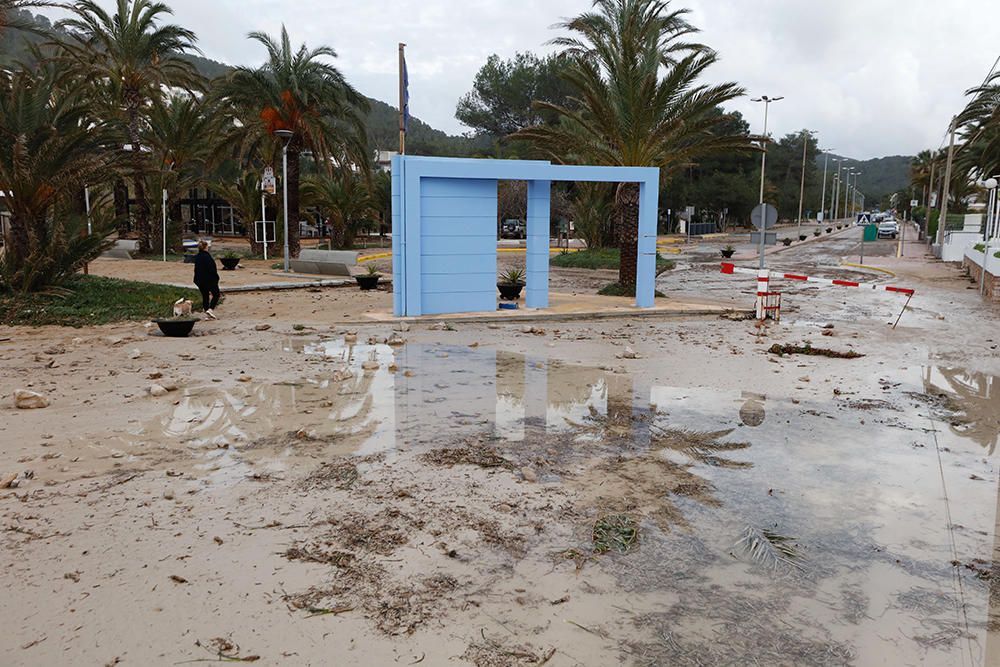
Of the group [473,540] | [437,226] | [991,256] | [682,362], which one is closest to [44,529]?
[473,540]

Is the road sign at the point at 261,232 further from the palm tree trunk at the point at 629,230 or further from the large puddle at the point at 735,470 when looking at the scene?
the large puddle at the point at 735,470

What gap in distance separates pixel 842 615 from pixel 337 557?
2877 mm

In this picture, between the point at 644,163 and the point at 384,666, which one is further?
the point at 644,163

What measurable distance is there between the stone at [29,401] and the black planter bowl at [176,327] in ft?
14.5

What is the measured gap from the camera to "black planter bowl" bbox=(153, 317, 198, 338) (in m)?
12.5

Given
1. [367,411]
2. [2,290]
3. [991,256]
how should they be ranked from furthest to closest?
[991,256]
[2,290]
[367,411]

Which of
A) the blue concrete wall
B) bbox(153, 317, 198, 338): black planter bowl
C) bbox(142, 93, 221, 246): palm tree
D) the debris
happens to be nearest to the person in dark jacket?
bbox(153, 317, 198, 338): black planter bowl

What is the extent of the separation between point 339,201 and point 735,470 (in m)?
33.2

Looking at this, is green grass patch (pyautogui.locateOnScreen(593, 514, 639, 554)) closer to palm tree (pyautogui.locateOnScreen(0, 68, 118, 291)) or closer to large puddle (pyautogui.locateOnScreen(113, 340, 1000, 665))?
large puddle (pyautogui.locateOnScreen(113, 340, 1000, 665))

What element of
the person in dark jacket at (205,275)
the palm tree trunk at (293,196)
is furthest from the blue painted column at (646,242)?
the palm tree trunk at (293,196)

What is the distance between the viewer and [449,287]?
16.1 meters

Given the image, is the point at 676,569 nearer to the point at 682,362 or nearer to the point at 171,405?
the point at 171,405

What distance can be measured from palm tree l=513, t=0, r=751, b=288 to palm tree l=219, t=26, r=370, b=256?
428 inches

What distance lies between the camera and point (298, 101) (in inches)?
1096
